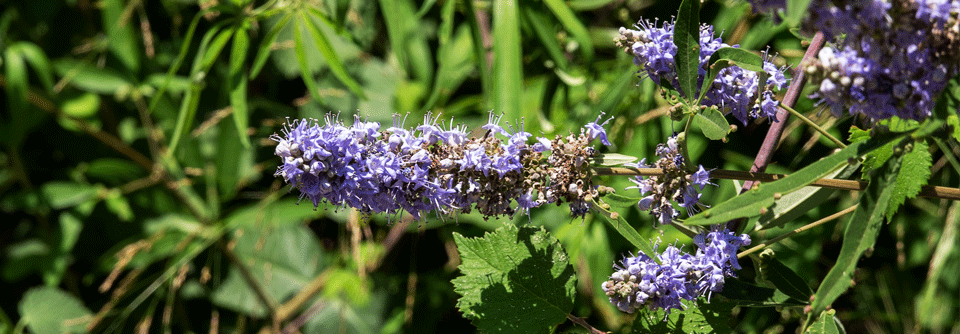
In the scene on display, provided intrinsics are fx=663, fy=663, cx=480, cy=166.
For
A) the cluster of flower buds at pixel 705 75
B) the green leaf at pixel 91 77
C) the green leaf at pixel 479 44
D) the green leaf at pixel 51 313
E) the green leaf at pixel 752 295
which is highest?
the green leaf at pixel 479 44

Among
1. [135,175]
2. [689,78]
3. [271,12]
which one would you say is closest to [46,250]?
[135,175]

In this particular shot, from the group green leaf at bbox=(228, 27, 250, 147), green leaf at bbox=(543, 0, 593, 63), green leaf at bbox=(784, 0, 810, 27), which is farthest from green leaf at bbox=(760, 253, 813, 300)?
green leaf at bbox=(228, 27, 250, 147)

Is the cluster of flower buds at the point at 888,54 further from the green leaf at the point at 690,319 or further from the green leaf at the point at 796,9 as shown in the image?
the green leaf at the point at 690,319

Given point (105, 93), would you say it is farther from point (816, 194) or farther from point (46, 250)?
point (816, 194)

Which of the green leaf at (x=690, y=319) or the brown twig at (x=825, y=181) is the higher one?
the brown twig at (x=825, y=181)

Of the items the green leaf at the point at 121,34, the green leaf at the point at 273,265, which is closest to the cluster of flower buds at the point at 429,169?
the green leaf at the point at 273,265

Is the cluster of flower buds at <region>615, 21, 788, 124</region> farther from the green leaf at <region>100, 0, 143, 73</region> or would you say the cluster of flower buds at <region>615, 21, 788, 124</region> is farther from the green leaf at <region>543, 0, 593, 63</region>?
the green leaf at <region>100, 0, 143, 73</region>

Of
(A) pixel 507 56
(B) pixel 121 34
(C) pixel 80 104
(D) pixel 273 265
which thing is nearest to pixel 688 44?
(A) pixel 507 56
